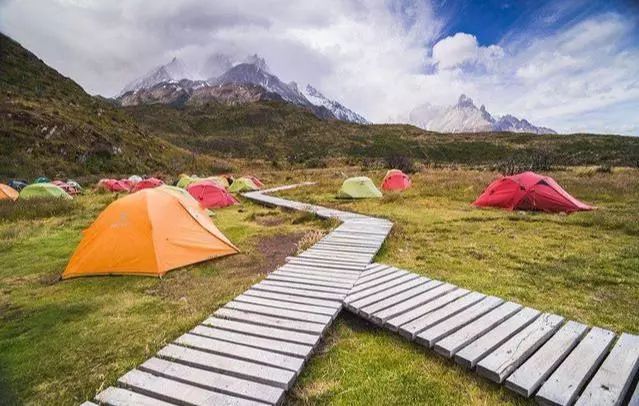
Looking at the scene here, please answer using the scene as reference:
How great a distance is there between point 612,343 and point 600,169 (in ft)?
95.1

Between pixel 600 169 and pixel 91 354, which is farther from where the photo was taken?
pixel 600 169

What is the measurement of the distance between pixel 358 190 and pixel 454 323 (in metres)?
16.9

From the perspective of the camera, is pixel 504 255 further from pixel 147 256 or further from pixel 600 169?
pixel 600 169

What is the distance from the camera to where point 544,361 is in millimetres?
4371

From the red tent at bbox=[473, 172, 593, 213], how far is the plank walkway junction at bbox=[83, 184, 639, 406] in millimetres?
11009

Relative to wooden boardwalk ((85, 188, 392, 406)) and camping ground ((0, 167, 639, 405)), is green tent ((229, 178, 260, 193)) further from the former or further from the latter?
wooden boardwalk ((85, 188, 392, 406))

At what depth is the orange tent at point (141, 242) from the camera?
29.5 ft

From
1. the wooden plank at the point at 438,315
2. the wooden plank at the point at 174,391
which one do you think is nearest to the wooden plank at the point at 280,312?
the wooden plank at the point at 438,315

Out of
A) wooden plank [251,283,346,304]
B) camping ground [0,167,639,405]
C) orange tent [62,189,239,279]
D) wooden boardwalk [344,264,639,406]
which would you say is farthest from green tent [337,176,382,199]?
wooden boardwalk [344,264,639,406]

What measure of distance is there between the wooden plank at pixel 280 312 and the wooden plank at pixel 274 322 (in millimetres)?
90

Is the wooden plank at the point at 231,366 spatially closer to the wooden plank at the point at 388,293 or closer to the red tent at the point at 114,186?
the wooden plank at the point at 388,293

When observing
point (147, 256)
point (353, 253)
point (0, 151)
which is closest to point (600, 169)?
point (353, 253)

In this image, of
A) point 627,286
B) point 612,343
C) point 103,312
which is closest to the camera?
point 612,343

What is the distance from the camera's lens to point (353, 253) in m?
9.49
